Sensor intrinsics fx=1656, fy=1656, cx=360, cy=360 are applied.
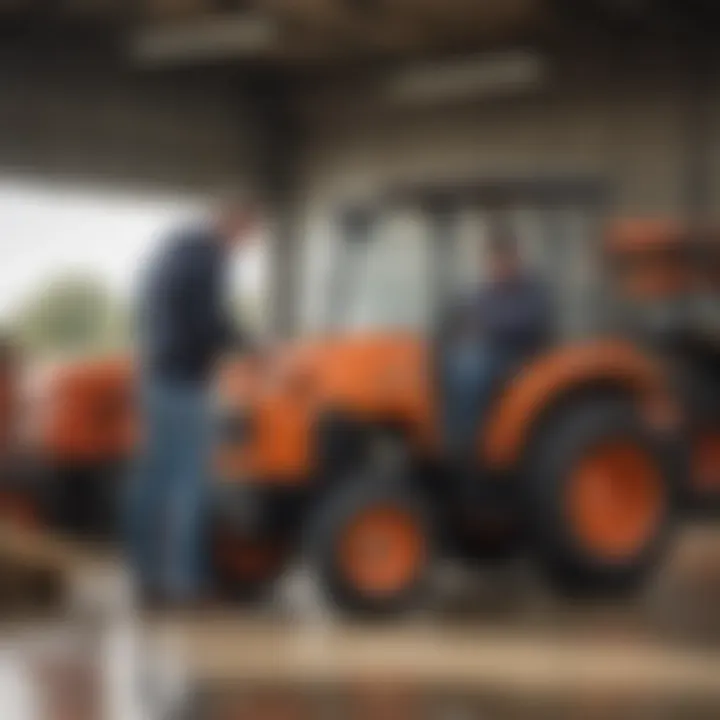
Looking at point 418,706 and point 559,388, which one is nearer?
point 418,706

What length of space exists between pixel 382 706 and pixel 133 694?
0.48 ft

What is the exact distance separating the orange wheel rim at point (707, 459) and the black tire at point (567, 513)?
2 centimetres

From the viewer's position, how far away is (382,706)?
926 mm

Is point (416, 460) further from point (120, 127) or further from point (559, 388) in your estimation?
point (120, 127)

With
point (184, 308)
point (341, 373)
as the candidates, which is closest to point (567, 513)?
point (341, 373)

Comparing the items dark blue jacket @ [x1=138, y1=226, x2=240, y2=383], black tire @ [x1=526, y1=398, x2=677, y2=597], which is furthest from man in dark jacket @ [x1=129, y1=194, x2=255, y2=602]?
black tire @ [x1=526, y1=398, x2=677, y2=597]

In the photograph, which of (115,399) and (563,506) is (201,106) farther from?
(563,506)

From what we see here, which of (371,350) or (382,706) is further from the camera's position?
(371,350)

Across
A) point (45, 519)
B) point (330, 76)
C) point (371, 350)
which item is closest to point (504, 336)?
point (371, 350)

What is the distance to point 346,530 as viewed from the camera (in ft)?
3.56

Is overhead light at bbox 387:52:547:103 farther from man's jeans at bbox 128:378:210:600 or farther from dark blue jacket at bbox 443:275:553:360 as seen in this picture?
man's jeans at bbox 128:378:210:600

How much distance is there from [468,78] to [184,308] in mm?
225

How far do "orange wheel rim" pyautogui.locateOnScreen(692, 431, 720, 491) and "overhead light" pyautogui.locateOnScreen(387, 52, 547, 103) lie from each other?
259 mm

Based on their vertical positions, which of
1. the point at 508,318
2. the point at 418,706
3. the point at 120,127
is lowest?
the point at 418,706
